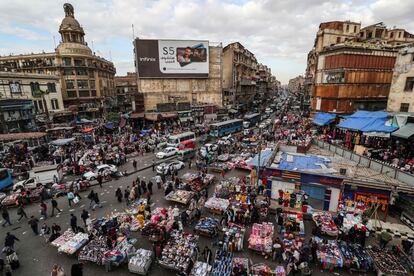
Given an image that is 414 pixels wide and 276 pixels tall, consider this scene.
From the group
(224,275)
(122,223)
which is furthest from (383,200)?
(122,223)

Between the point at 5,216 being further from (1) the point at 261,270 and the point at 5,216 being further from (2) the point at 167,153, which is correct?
(2) the point at 167,153

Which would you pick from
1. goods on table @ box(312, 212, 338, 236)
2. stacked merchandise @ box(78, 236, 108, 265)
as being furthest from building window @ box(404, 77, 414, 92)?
stacked merchandise @ box(78, 236, 108, 265)

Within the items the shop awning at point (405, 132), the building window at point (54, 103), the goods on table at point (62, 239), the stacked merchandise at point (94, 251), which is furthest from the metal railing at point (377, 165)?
the building window at point (54, 103)

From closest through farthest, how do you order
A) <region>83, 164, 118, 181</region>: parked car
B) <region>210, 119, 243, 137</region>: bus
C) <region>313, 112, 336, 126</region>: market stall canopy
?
1. <region>83, 164, 118, 181</region>: parked car
2. <region>313, 112, 336, 126</region>: market stall canopy
3. <region>210, 119, 243, 137</region>: bus

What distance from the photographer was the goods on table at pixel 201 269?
9.77 meters

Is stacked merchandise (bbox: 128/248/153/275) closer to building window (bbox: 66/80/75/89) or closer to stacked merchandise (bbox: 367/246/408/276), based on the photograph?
stacked merchandise (bbox: 367/246/408/276)

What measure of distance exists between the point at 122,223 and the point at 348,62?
37347 mm

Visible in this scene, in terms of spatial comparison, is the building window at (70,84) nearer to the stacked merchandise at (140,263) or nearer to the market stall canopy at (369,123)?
the stacked merchandise at (140,263)

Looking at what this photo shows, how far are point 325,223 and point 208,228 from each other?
739 centimetres

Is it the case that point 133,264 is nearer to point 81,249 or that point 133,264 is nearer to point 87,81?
point 81,249

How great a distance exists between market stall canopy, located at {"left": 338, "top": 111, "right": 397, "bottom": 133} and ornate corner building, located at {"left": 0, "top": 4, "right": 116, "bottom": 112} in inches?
2420

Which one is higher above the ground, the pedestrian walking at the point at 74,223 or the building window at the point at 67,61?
the building window at the point at 67,61

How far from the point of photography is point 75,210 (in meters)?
16.5

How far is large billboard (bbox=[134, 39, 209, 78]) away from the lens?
51.6 m
